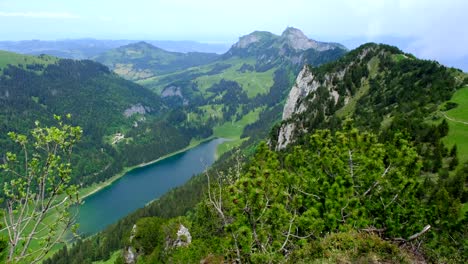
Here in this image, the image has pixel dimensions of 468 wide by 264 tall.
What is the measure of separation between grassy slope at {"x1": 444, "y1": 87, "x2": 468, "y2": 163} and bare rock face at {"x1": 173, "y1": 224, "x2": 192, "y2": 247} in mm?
50301

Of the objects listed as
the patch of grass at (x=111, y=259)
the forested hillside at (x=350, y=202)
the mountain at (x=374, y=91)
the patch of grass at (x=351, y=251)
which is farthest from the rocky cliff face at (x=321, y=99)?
the patch of grass at (x=351, y=251)

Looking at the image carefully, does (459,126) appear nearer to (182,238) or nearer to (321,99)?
(182,238)

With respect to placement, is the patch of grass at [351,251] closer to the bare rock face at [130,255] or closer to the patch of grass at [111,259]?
the bare rock face at [130,255]

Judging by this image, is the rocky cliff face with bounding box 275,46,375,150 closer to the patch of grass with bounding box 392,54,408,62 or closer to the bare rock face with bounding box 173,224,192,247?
the patch of grass with bounding box 392,54,408,62

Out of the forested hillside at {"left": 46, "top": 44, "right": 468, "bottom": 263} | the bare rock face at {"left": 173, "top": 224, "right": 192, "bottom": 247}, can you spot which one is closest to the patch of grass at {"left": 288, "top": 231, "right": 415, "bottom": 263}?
the forested hillside at {"left": 46, "top": 44, "right": 468, "bottom": 263}

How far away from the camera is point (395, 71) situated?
121812mm

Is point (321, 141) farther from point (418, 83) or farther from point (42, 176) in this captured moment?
point (418, 83)

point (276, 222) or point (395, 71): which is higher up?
point (395, 71)

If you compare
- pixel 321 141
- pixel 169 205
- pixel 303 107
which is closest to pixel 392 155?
pixel 321 141

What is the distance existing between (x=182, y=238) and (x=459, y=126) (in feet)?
184

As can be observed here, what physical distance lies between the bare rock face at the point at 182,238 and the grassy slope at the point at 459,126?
5030 centimetres

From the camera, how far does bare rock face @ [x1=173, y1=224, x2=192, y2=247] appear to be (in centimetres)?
7031

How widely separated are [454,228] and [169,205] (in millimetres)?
148579

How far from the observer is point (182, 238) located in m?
70.7
